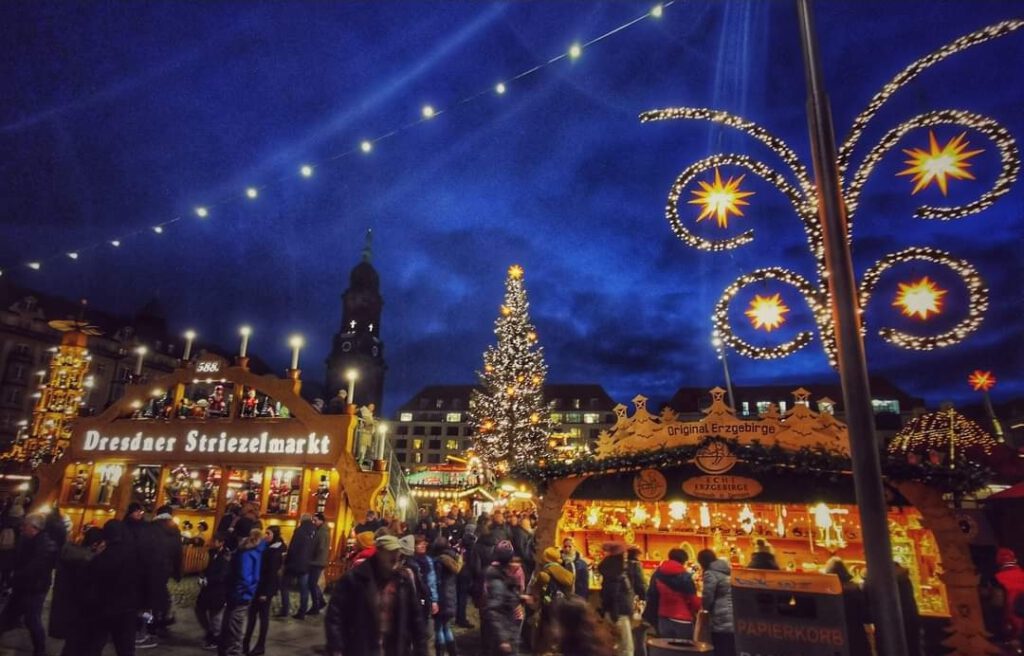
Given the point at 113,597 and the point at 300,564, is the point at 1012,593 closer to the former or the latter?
the point at 300,564

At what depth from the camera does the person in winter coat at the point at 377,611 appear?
4.60m

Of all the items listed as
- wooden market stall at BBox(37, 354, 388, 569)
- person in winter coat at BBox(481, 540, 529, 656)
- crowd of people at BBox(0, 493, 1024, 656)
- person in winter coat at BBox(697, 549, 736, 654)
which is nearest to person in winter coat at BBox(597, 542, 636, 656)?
crowd of people at BBox(0, 493, 1024, 656)

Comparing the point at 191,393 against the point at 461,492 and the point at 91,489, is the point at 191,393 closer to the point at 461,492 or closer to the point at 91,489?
the point at 91,489

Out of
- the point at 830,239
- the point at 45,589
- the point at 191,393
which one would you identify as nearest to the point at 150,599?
the point at 45,589

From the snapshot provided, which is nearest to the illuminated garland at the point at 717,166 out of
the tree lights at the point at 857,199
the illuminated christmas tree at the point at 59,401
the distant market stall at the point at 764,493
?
the tree lights at the point at 857,199

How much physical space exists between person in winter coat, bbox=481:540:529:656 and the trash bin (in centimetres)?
232

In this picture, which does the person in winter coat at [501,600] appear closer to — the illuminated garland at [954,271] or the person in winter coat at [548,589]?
the person in winter coat at [548,589]

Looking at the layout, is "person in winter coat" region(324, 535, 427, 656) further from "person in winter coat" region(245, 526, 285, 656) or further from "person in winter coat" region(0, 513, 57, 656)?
"person in winter coat" region(0, 513, 57, 656)

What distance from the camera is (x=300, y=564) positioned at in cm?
1075

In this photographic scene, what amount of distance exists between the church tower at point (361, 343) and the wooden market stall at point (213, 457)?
210ft

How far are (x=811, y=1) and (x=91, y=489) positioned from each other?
21.7 m

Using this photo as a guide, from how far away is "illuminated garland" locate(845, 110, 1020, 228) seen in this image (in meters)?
8.02

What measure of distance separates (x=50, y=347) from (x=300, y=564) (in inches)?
2095

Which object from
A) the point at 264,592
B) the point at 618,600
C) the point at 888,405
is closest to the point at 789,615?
the point at 618,600
